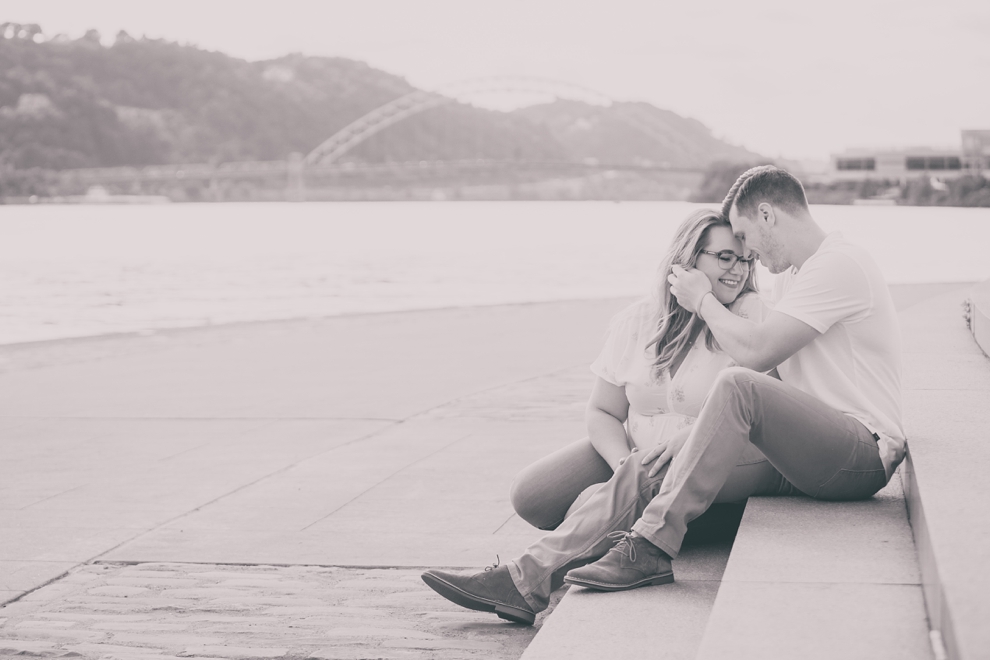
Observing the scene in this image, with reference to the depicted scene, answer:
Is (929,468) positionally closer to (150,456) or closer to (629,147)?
(150,456)

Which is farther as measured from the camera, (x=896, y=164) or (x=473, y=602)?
(x=896, y=164)

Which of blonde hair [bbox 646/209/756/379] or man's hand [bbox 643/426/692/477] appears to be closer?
man's hand [bbox 643/426/692/477]

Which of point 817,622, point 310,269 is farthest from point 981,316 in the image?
point 310,269

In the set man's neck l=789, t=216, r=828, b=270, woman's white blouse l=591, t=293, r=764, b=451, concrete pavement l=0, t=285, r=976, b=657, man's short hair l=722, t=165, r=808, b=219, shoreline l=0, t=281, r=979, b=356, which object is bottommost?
shoreline l=0, t=281, r=979, b=356

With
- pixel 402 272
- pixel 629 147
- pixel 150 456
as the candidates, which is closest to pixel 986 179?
pixel 629 147

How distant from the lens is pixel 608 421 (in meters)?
3.74

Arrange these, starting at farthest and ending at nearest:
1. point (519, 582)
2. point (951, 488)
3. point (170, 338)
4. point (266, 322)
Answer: point (266, 322), point (170, 338), point (519, 582), point (951, 488)

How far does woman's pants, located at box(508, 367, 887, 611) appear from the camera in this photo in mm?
3100

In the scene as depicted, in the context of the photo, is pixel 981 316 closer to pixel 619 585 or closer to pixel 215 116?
pixel 619 585

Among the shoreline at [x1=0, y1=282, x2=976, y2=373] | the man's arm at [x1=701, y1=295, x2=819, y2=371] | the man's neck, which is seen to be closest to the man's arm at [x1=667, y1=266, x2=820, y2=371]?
the man's arm at [x1=701, y1=295, x2=819, y2=371]

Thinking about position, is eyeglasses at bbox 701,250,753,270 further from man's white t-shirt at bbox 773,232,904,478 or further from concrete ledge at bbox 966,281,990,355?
concrete ledge at bbox 966,281,990,355

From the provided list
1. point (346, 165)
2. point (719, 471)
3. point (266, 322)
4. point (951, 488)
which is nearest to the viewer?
point (951, 488)

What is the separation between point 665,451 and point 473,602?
2.19 ft

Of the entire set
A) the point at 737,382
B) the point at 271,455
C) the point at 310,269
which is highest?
the point at 737,382
